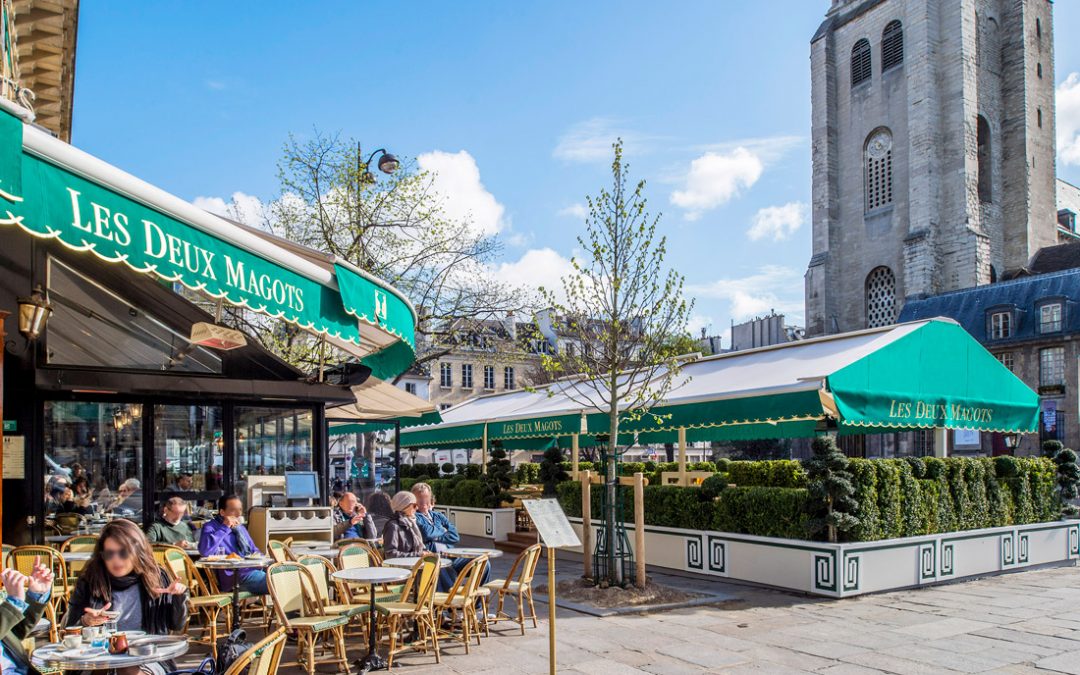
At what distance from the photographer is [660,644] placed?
7727 millimetres

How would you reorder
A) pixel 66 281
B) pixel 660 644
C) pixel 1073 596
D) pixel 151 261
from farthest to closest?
pixel 1073 596, pixel 66 281, pixel 660 644, pixel 151 261

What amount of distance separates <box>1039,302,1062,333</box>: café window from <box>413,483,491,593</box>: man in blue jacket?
38.8m

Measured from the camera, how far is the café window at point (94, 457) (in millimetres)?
8930

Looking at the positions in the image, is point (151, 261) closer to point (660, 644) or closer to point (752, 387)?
point (660, 644)

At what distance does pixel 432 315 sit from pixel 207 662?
55.6ft

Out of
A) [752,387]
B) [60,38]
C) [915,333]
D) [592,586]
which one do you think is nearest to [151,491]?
[592,586]

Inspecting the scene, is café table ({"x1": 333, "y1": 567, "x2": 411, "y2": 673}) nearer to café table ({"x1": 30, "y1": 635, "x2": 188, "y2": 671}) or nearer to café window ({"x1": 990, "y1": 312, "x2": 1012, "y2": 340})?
café table ({"x1": 30, "y1": 635, "x2": 188, "y2": 671})

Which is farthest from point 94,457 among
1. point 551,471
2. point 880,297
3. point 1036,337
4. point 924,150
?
point 880,297

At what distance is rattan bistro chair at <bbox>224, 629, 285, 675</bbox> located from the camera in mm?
3697

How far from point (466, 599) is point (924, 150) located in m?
45.8

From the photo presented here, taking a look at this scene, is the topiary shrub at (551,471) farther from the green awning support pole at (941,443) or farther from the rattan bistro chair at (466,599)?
the rattan bistro chair at (466,599)

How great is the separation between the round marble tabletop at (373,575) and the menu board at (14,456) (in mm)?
4063

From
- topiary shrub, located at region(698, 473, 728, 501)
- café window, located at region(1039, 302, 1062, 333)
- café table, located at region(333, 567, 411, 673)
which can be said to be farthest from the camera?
café window, located at region(1039, 302, 1062, 333)

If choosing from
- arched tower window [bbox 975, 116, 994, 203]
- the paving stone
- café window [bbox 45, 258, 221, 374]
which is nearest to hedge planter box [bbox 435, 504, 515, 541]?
café window [bbox 45, 258, 221, 374]
